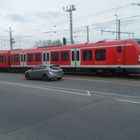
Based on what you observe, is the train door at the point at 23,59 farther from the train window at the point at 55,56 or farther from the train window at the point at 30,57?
the train window at the point at 55,56

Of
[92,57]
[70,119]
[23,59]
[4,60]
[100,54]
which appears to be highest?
[100,54]

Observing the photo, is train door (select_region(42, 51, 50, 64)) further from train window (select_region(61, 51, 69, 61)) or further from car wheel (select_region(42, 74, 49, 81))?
car wheel (select_region(42, 74, 49, 81))

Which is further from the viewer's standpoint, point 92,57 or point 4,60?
point 4,60

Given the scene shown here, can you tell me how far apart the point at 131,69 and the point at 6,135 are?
1708cm

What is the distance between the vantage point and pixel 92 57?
24.8 metres

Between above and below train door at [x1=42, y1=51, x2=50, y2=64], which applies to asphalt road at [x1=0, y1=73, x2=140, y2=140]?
below

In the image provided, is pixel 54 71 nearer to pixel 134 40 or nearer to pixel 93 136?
pixel 134 40

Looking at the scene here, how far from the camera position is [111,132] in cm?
607

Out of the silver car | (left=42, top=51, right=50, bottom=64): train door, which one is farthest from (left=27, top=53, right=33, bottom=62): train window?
the silver car

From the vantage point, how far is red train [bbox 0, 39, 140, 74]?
21.5m

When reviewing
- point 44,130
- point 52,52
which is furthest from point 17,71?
point 44,130

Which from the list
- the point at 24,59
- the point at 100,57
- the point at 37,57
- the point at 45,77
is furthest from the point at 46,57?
the point at 45,77

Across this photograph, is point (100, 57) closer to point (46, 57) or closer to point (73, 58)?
point (73, 58)

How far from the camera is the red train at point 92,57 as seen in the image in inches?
846
